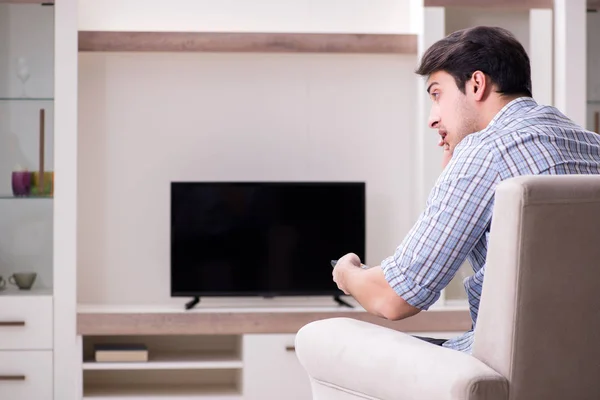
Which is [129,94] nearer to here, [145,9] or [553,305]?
[145,9]

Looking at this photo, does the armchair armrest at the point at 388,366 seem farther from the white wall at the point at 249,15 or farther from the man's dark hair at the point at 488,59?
the white wall at the point at 249,15

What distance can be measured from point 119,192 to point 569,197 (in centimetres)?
334

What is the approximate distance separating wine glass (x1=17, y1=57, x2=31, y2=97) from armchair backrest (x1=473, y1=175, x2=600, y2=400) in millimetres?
3199

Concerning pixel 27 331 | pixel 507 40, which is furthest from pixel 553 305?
pixel 27 331

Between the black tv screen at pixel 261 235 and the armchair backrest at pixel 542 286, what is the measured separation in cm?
282

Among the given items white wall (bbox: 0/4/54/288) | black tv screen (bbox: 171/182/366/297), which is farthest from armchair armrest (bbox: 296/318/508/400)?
white wall (bbox: 0/4/54/288)

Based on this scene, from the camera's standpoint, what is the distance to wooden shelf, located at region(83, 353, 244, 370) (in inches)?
164

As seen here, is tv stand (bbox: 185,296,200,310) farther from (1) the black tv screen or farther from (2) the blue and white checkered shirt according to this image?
(2) the blue and white checkered shirt

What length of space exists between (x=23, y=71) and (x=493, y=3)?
233 cm

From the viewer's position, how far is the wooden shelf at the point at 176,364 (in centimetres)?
416

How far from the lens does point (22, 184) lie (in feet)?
14.0

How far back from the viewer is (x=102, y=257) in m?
4.58

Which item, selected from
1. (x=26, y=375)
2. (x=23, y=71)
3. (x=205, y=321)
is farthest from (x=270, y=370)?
(x=23, y=71)

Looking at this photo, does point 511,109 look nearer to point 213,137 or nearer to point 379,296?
point 379,296
